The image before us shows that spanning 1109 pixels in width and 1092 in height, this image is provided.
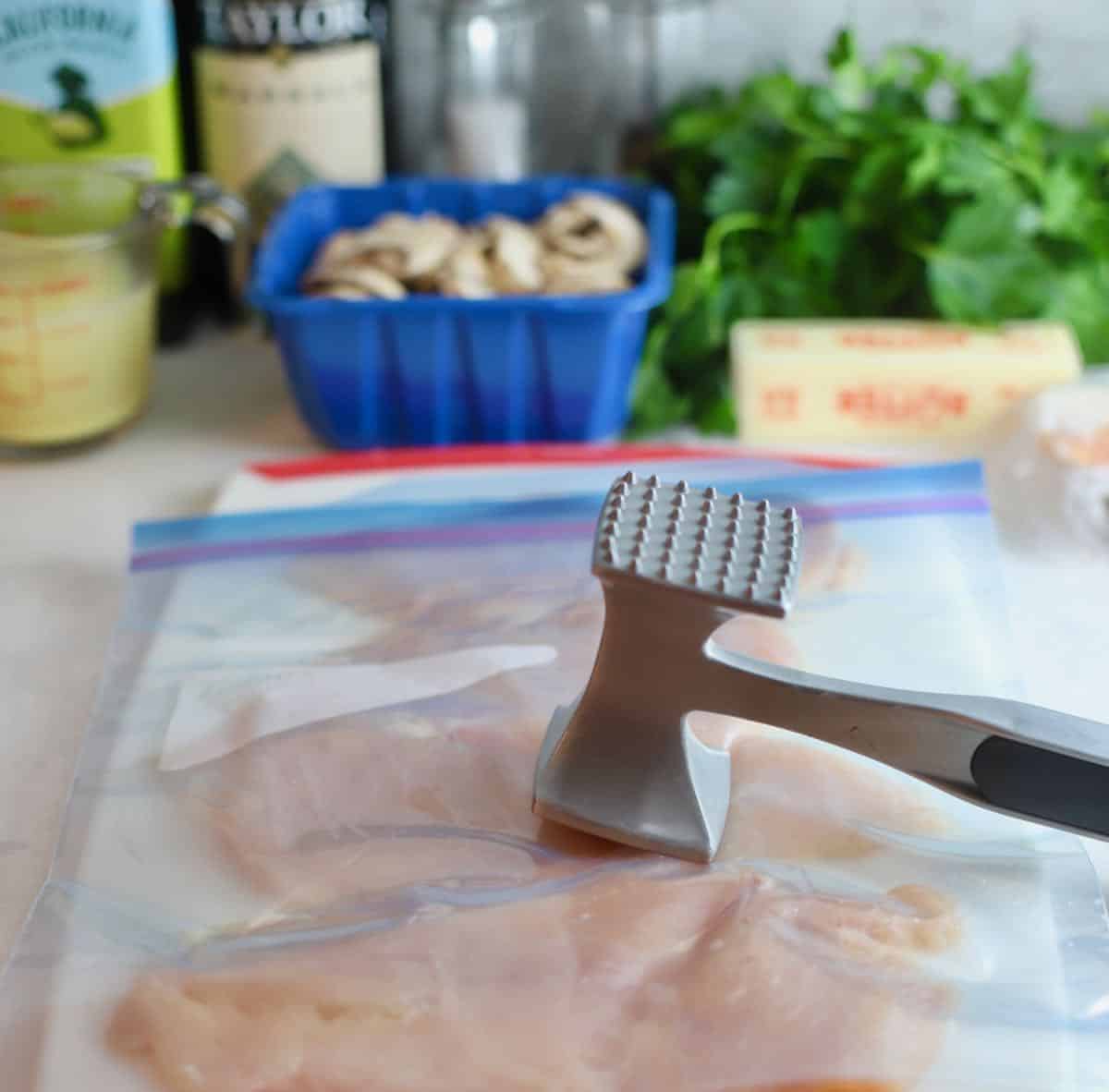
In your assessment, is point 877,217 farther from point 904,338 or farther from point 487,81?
point 487,81

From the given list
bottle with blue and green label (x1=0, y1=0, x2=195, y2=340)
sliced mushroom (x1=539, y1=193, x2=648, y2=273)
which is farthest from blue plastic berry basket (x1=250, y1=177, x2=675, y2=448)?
bottle with blue and green label (x1=0, y1=0, x2=195, y2=340)

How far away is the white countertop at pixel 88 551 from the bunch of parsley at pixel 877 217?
0.76 feet

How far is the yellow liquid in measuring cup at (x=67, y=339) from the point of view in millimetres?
773

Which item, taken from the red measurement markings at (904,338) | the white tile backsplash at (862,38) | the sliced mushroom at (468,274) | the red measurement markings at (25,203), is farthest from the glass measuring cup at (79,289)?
the red measurement markings at (904,338)

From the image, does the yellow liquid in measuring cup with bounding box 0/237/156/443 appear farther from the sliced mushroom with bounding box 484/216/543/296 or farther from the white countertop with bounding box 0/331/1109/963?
the sliced mushroom with bounding box 484/216/543/296

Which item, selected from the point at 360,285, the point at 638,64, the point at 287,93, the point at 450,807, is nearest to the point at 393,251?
the point at 360,285

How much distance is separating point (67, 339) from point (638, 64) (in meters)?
0.45

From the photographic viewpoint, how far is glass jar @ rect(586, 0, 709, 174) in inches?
38.6

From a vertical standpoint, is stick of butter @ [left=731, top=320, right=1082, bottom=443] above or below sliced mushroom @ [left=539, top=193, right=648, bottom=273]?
below

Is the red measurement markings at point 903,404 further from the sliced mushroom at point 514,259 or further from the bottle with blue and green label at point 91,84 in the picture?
the bottle with blue and green label at point 91,84

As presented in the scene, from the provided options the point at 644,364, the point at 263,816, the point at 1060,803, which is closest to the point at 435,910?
the point at 263,816

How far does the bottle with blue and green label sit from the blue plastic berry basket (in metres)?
0.11

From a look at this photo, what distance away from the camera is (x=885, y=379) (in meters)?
0.83

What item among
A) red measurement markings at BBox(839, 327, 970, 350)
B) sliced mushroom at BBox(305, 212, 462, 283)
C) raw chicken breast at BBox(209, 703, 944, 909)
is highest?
sliced mushroom at BBox(305, 212, 462, 283)
